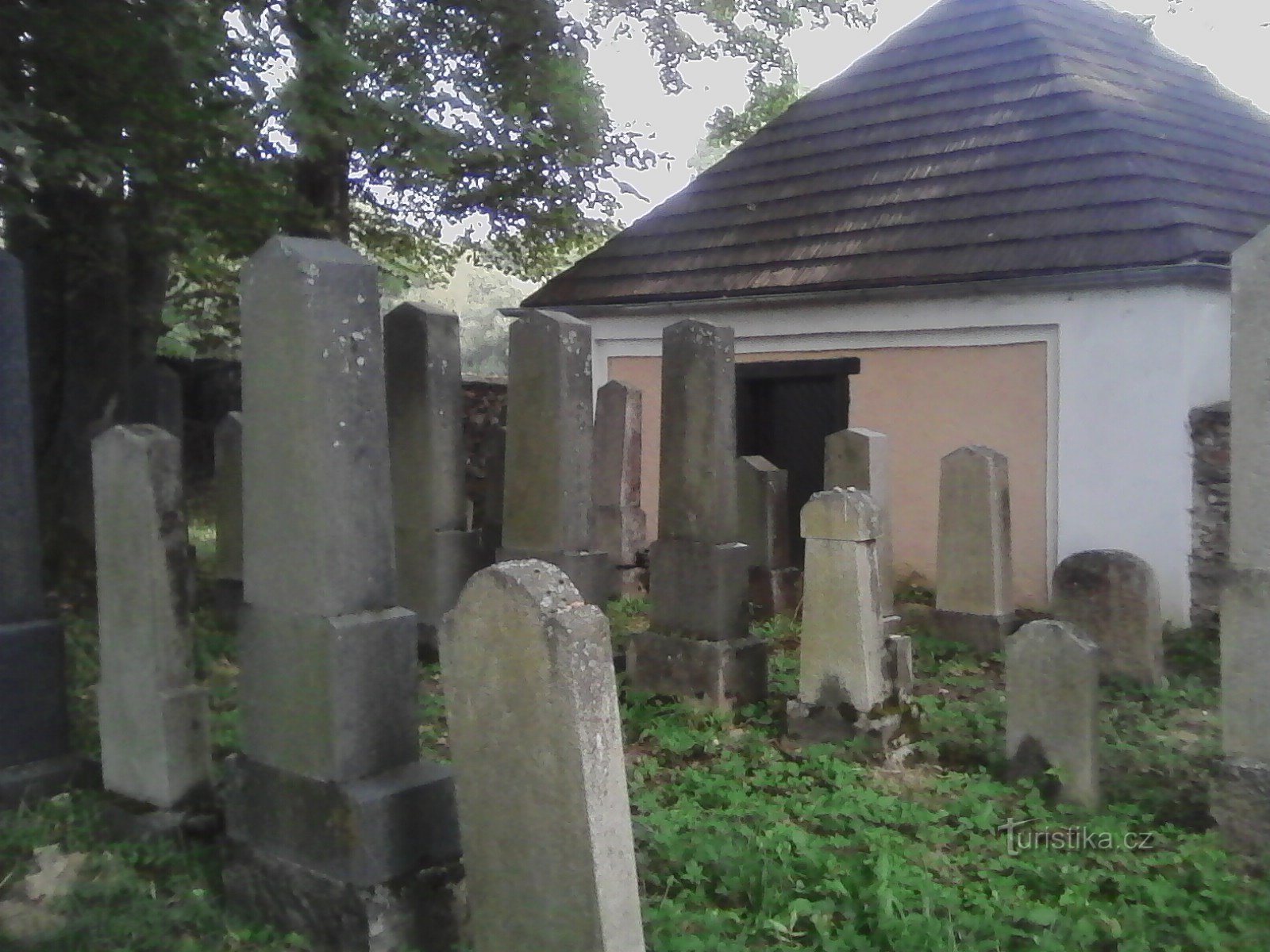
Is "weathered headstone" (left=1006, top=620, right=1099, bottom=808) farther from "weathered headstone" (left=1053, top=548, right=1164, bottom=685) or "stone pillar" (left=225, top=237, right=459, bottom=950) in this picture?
"stone pillar" (left=225, top=237, right=459, bottom=950)

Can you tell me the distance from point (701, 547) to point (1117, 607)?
9.06 ft

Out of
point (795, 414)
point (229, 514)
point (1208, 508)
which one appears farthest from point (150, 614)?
point (795, 414)

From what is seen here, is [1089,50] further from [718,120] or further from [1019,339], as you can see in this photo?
[718,120]

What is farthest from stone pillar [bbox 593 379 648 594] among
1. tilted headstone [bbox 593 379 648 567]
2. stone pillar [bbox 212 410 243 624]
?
stone pillar [bbox 212 410 243 624]

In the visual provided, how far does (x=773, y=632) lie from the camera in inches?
316

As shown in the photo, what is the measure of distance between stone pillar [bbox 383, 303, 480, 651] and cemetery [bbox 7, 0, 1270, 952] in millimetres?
25

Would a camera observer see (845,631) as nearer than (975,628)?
Yes

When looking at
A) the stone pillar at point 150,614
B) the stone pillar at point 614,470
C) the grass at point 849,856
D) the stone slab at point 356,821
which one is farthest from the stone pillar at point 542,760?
the stone pillar at point 614,470

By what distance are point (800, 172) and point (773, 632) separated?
5759 mm

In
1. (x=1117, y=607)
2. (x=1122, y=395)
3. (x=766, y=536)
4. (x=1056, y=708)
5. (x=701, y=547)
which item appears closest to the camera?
(x=1056, y=708)

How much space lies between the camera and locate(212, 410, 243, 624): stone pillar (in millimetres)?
7723

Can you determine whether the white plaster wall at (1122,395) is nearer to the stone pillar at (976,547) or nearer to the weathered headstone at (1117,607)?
the stone pillar at (976,547)

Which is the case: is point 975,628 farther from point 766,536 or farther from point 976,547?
point 766,536

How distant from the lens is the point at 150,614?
438 centimetres
